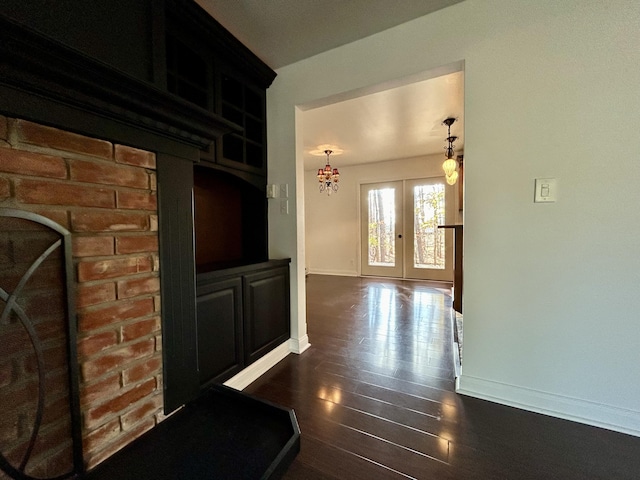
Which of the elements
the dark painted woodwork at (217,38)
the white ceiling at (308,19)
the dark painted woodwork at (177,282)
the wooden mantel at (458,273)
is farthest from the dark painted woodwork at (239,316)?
the wooden mantel at (458,273)

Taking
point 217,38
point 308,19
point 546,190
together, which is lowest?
point 546,190

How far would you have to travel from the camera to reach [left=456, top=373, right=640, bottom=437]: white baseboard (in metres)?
1.37

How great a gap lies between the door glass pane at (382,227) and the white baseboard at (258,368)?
3961mm

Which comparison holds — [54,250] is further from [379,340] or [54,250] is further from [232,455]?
[379,340]

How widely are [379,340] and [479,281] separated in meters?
1.20

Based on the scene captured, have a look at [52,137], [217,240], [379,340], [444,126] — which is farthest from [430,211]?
[52,137]

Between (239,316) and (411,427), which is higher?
(239,316)

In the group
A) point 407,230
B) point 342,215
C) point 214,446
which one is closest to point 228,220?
point 214,446

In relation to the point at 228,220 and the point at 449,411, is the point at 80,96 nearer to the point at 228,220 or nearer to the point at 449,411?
the point at 228,220

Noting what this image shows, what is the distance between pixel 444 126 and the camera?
3658 millimetres

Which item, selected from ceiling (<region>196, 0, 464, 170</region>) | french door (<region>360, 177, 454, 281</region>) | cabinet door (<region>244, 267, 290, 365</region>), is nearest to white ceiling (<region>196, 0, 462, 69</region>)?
ceiling (<region>196, 0, 464, 170</region>)

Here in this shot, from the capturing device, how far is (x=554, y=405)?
1.49 metres

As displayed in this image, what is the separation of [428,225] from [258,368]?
454 centimetres

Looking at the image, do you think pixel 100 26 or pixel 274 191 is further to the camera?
pixel 274 191
